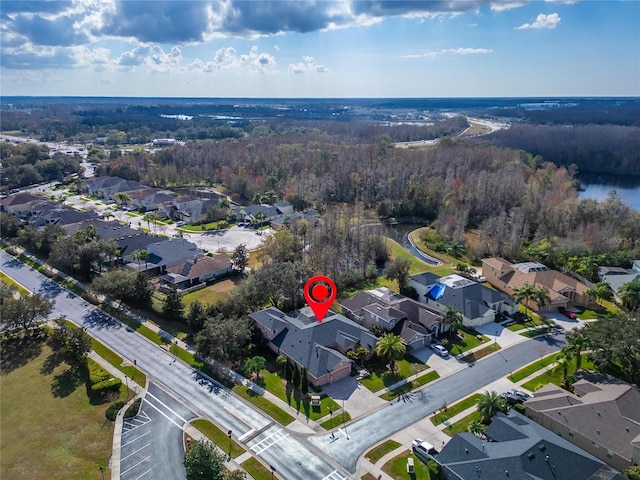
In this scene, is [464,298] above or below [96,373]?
above

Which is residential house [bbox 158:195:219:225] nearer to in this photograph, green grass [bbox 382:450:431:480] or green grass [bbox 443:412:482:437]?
green grass [bbox 443:412:482:437]

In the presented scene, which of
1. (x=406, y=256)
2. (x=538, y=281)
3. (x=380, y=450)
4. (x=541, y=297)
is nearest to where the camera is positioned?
(x=380, y=450)

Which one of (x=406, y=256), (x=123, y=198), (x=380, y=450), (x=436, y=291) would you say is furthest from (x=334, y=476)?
(x=123, y=198)

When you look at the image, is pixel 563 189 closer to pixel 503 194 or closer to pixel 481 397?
pixel 503 194

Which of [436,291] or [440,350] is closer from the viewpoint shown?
[440,350]

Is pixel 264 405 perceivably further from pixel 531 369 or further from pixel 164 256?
pixel 164 256
